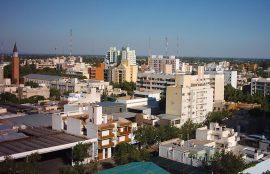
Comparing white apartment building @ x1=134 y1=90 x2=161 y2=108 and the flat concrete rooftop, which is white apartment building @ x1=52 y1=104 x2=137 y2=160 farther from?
white apartment building @ x1=134 y1=90 x2=161 y2=108

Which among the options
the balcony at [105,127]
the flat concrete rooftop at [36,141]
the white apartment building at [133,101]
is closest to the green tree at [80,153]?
the flat concrete rooftop at [36,141]

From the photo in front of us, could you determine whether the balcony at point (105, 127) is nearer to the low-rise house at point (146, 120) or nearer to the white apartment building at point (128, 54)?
the low-rise house at point (146, 120)

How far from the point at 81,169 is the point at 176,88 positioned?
1098 cm

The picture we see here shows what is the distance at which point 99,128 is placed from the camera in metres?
14.4

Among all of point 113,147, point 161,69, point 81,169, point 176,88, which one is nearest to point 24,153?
point 81,169

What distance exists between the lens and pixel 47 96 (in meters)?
30.3

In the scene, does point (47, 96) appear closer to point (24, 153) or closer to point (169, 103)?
point (169, 103)

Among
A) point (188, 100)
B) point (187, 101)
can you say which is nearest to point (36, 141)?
point (187, 101)

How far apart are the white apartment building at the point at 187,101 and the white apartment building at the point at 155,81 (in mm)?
5817

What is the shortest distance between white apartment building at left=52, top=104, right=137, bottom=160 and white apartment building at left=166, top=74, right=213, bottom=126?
18.1 feet

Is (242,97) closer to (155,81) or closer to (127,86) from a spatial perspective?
(155,81)

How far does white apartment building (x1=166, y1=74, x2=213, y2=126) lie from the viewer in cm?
2092

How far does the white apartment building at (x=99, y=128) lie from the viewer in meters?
14.6

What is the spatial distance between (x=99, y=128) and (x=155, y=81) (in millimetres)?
16583
